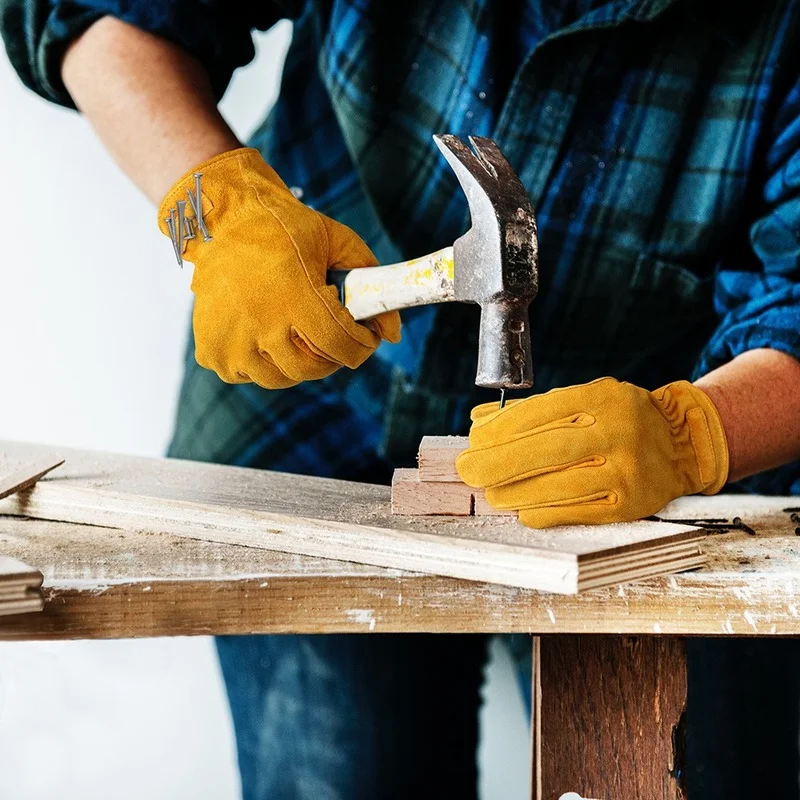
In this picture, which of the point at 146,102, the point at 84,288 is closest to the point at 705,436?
the point at 146,102

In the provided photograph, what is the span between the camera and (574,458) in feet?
4.01

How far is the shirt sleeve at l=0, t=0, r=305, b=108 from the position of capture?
1732 mm

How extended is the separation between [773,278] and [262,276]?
34.2 inches

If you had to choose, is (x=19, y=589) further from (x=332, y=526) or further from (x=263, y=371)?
(x=263, y=371)

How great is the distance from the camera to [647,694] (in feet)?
3.81

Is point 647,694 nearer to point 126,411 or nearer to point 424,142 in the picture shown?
point 424,142

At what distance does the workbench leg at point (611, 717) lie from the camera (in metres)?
1.16

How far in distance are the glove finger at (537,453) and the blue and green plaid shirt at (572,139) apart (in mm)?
563

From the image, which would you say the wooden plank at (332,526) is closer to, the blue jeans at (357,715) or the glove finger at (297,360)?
the glove finger at (297,360)

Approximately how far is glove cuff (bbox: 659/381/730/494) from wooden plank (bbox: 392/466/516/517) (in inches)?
12.7

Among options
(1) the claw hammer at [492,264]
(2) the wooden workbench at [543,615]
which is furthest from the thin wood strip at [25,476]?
(1) the claw hammer at [492,264]

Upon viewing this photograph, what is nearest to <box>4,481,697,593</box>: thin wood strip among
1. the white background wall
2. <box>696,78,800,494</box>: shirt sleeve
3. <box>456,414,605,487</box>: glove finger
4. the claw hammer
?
<box>456,414,605,487</box>: glove finger

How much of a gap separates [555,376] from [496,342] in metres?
0.72

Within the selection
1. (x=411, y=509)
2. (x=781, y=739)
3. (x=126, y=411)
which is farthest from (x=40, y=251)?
(x=781, y=739)
